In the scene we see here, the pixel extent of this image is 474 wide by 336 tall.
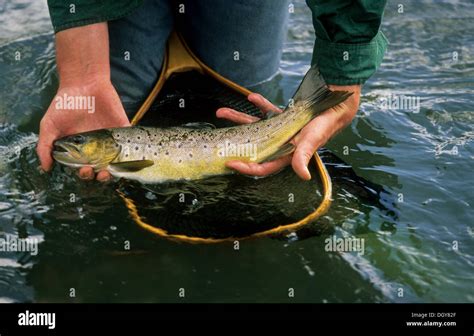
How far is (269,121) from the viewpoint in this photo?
296 cm

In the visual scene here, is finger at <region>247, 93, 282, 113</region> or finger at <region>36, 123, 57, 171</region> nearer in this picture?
finger at <region>36, 123, 57, 171</region>

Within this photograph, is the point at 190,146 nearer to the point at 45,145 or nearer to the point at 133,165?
the point at 133,165

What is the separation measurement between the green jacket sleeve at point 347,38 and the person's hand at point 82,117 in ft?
3.27

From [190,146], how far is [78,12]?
79 centimetres

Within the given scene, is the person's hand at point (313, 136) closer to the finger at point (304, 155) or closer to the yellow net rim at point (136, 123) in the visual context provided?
the finger at point (304, 155)

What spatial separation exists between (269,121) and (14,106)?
192 centimetres

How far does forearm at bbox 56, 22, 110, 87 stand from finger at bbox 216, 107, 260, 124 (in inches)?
23.8

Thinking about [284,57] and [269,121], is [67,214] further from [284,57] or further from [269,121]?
[284,57]

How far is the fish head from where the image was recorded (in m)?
2.87

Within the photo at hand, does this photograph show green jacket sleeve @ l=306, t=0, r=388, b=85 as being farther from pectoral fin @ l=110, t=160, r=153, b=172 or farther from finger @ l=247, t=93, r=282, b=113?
pectoral fin @ l=110, t=160, r=153, b=172

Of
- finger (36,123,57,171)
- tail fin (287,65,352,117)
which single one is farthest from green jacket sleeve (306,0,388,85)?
finger (36,123,57,171)

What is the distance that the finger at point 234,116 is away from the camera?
319cm

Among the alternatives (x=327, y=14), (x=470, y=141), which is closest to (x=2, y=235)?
(x=327, y=14)

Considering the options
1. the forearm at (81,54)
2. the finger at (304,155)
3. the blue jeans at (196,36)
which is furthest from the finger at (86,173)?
the finger at (304,155)
